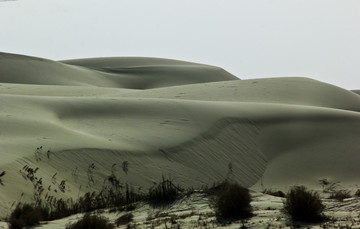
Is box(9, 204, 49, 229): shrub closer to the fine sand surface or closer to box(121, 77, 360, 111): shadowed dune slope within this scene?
the fine sand surface

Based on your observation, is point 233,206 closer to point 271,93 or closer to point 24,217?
point 24,217

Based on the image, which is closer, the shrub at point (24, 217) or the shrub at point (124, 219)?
the shrub at point (24, 217)

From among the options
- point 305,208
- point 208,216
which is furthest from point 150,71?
point 305,208

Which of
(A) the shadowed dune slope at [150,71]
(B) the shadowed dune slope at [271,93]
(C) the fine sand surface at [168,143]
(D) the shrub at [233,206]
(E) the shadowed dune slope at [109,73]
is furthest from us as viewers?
(A) the shadowed dune slope at [150,71]

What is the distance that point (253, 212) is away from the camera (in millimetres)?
8602

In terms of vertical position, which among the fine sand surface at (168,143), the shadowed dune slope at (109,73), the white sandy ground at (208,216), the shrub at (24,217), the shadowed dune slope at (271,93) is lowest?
the white sandy ground at (208,216)

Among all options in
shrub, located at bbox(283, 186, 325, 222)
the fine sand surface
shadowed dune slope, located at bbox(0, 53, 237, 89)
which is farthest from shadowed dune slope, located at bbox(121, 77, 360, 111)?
shadowed dune slope, located at bbox(0, 53, 237, 89)

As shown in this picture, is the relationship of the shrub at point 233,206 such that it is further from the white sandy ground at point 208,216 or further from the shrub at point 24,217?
the shrub at point 24,217

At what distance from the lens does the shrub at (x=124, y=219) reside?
29.0 feet

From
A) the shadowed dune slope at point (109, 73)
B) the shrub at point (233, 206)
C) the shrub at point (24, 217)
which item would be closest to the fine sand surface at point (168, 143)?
the shrub at point (24, 217)

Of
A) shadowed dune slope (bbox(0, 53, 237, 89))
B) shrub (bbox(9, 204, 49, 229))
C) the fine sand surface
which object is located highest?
shadowed dune slope (bbox(0, 53, 237, 89))

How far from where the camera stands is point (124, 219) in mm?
9055

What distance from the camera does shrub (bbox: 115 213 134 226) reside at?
885 cm

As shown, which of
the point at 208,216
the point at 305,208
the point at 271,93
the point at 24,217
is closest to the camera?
the point at 305,208
